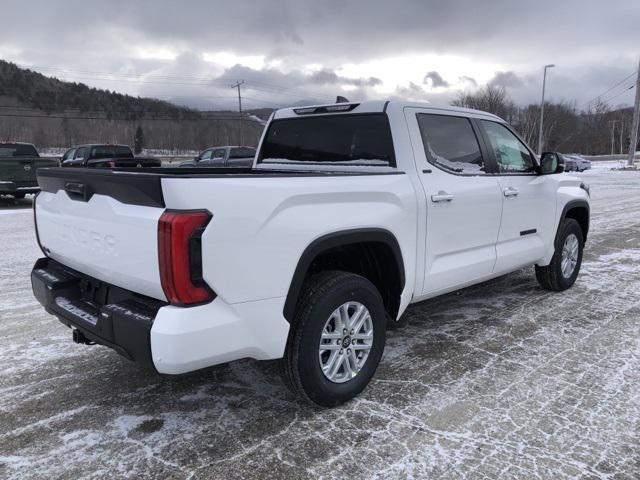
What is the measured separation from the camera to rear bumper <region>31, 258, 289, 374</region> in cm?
245

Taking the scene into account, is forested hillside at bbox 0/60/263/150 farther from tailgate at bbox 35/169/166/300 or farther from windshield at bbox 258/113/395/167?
tailgate at bbox 35/169/166/300

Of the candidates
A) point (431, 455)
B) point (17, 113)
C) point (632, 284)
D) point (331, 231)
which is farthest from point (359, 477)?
point (17, 113)

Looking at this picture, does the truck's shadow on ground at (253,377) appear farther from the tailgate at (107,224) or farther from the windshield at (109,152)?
the windshield at (109,152)

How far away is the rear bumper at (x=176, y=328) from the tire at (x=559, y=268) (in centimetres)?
369

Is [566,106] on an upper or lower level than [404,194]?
upper

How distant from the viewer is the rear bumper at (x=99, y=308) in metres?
2.55

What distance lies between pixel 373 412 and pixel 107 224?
6.08 ft

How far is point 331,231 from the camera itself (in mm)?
2994

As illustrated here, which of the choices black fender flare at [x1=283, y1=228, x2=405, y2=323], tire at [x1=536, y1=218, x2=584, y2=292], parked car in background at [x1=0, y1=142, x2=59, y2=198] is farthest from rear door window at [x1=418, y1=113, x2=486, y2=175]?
parked car in background at [x1=0, y1=142, x2=59, y2=198]

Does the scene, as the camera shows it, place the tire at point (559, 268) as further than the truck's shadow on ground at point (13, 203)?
No

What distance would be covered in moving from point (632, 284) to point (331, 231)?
4618 mm

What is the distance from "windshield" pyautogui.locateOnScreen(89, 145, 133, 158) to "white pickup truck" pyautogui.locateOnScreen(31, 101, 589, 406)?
16.9 meters

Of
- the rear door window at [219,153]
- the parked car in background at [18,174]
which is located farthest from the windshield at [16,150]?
the rear door window at [219,153]

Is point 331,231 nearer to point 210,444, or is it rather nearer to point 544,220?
point 210,444
